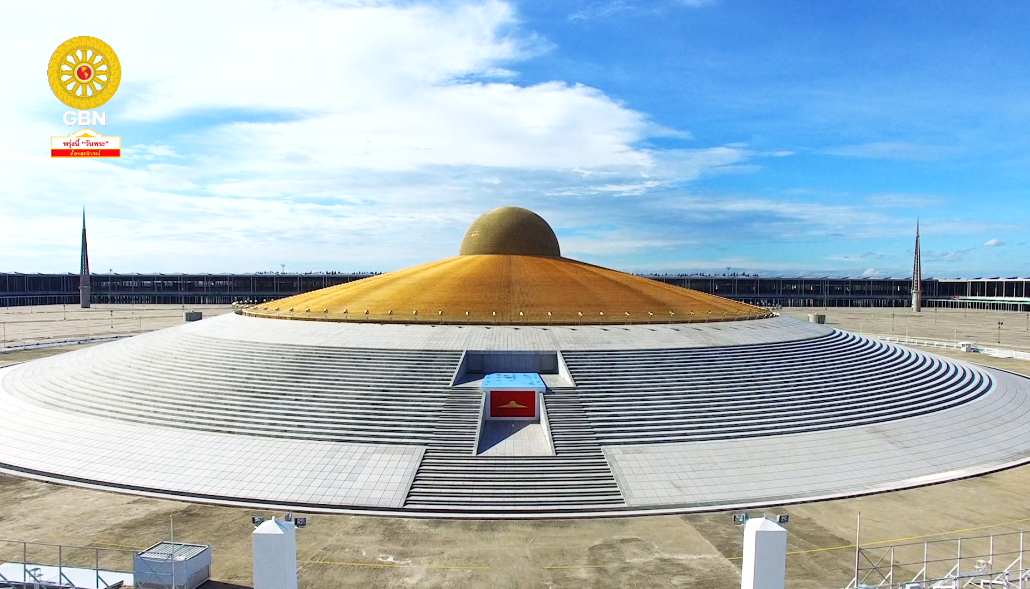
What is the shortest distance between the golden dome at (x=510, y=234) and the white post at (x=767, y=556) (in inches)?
957

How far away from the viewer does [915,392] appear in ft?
72.8

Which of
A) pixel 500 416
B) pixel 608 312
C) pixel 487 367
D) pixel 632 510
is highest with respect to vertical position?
pixel 608 312

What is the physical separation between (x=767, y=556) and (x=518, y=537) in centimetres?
562

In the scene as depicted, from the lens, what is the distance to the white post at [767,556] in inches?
378

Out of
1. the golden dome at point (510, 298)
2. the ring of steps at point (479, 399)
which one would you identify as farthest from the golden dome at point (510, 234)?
the ring of steps at point (479, 399)

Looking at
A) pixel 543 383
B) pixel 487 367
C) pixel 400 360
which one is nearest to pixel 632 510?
pixel 543 383

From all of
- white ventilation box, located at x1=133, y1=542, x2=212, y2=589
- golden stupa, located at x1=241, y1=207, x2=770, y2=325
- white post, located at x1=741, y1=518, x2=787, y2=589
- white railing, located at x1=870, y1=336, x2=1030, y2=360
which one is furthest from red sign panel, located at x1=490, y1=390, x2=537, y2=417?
white railing, located at x1=870, y1=336, x2=1030, y2=360

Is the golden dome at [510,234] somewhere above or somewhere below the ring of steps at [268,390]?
above

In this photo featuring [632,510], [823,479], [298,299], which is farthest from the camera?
[298,299]

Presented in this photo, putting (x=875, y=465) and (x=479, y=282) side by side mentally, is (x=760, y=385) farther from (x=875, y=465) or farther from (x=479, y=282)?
(x=479, y=282)

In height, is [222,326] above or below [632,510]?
above

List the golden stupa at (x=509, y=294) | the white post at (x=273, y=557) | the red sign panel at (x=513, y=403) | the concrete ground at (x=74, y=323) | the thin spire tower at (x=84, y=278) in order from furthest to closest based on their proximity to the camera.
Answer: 1. the thin spire tower at (x=84, y=278)
2. the concrete ground at (x=74, y=323)
3. the golden stupa at (x=509, y=294)
4. the red sign panel at (x=513, y=403)
5. the white post at (x=273, y=557)

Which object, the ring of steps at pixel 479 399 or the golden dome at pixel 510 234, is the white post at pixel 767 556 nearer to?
the ring of steps at pixel 479 399

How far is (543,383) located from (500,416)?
1821mm
